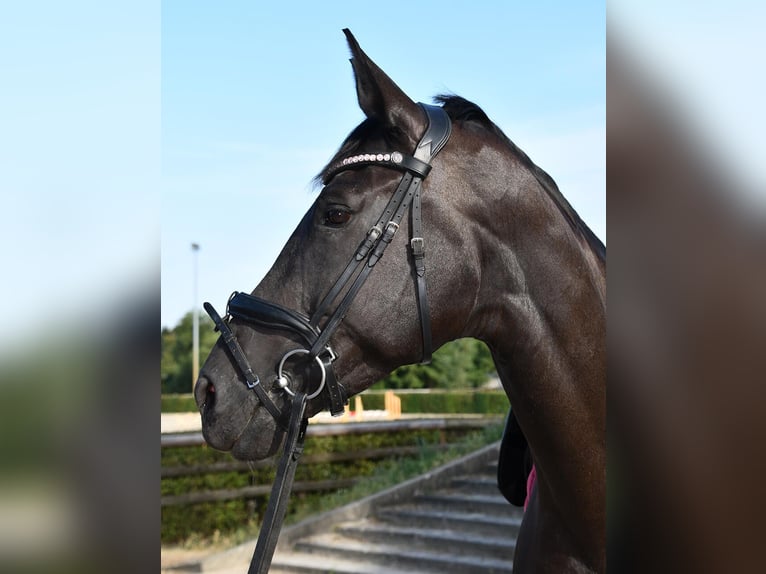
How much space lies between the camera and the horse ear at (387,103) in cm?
205

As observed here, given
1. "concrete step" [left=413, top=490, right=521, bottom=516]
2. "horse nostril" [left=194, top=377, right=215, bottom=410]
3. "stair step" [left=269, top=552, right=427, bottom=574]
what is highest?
"horse nostril" [left=194, top=377, right=215, bottom=410]

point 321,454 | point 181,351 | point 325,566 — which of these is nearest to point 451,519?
point 325,566

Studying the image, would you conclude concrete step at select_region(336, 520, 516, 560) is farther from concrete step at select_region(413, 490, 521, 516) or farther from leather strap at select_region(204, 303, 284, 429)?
leather strap at select_region(204, 303, 284, 429)

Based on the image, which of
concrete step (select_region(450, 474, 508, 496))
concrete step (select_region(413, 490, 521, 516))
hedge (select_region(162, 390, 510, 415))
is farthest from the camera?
hedge (select_region(162, 390, 510, 415))

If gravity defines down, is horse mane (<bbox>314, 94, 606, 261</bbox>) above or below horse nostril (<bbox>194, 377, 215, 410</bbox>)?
above

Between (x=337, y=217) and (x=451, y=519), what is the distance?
7105mm

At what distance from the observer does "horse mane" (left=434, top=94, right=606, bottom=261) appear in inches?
84.6

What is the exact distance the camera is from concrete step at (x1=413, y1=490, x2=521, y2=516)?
27.7 ft

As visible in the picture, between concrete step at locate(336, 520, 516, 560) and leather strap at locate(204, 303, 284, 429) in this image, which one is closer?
leather strap at locate(204, 303, 284, 429)

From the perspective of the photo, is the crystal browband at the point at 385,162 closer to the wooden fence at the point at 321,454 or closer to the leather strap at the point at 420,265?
the leather strap at the point at 420,265

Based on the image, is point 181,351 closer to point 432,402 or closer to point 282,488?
point 432,402

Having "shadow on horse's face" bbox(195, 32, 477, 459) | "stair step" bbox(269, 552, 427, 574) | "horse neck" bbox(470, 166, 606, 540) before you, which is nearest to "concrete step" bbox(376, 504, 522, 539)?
"stair step" bbox(269, 552, 427, 574)

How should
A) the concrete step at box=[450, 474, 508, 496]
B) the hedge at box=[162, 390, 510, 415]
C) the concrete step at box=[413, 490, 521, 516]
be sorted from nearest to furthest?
the concrete step at box=[413, 490, 521, 516], the concrete step at box=[450, 474, 508, 496], the hedge at box=[162, 390, 510, 415]
